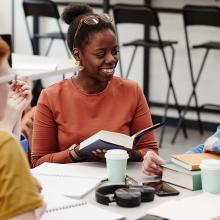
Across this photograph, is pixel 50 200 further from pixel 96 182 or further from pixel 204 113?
pixel 204 113

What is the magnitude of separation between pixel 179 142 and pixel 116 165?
10.9ft

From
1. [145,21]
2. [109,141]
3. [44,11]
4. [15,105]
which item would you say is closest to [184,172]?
[109,141]

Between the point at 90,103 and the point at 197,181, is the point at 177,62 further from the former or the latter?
the point at 197,181

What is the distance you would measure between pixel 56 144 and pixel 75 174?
0.44m

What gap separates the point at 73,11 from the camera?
9.27ft

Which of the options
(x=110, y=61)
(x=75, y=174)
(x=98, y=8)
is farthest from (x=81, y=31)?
(x=98, y=8)

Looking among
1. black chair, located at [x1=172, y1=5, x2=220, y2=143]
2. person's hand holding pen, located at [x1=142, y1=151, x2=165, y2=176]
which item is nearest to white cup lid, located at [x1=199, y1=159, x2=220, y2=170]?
person's hand holding pen, located at [x1=142, y1=151, x2=165, y2=176]

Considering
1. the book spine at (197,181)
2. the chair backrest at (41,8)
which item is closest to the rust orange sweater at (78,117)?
the book spine at (197,181)

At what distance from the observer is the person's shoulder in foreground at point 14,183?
4.36 feet

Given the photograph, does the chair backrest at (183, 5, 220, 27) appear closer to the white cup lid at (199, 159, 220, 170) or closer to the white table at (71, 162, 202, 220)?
the white table at (71, 162, 202, 220)

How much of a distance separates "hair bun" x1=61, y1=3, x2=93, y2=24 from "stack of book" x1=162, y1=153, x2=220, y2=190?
39.6 inches

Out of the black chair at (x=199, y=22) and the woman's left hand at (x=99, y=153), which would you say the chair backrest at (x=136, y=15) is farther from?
the woman's left hand at (x=99, y=153)

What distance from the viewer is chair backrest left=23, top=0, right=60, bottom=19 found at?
5828 millimetres

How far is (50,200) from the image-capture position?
1897mm
